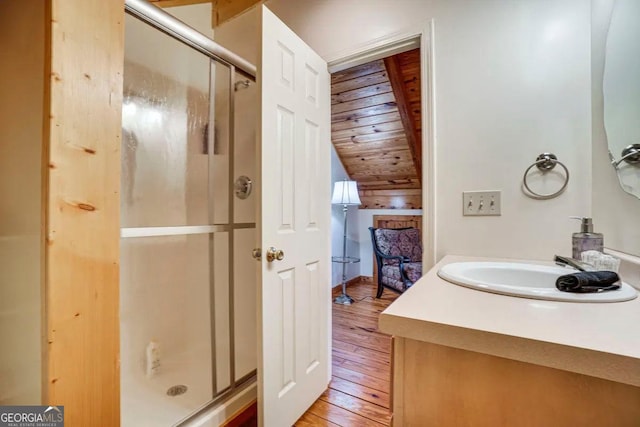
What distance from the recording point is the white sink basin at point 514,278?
68 centimetres

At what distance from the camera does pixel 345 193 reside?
365 cm

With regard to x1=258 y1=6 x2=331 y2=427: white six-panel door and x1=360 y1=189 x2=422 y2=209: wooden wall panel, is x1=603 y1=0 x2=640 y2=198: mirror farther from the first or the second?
x1=360 y1=189 x2=422 y2=209: wooden wall panel

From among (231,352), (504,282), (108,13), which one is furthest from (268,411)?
(108,13)

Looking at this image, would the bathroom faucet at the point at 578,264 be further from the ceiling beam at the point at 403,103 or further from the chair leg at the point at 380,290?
the chair leg at the point at 380,290

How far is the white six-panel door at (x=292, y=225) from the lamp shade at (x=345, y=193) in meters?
1.94

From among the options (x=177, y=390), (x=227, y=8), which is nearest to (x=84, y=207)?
(x=177, y=390)

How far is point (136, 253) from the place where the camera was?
61.0 inches

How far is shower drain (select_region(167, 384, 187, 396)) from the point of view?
4.74 feet

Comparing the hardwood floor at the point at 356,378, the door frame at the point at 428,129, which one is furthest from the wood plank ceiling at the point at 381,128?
the hardwood floor at the point at 356,378

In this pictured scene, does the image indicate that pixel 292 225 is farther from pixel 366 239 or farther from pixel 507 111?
pixel 366 239

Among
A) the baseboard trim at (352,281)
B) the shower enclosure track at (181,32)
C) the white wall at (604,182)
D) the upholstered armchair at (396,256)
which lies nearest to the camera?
the white wall at (604,182)

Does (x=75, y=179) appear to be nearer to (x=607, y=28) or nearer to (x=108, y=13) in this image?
(x=108, y=13)

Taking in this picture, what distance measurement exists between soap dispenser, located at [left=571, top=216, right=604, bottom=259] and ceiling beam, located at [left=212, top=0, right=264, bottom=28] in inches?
90.4

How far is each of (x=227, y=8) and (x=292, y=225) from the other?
6.07ft
